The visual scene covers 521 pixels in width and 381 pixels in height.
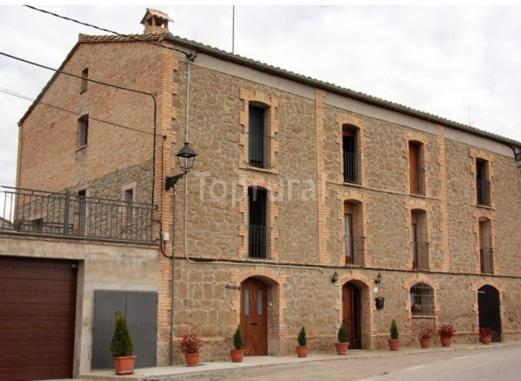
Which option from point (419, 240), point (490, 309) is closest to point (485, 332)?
point (490, 309)

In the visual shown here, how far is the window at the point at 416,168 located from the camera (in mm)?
22828

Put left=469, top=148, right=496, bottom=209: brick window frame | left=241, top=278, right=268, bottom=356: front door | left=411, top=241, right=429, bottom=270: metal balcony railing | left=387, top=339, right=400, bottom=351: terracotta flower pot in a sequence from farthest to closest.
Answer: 1. left=469, top=148, right=496, bottom=209: brick window frame
2. left=411, top=241, right=429, bottom=270: metal balcony railing
3. left=387, top=339, right=400, bottom=351: terracotta flower pot
4. left=241, top=278, right=268, bottom=356: front door

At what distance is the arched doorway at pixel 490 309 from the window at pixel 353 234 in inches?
248

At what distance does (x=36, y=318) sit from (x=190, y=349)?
3.39 m

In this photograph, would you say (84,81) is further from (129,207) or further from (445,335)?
(445,335)

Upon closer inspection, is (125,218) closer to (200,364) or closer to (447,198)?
(200,364)

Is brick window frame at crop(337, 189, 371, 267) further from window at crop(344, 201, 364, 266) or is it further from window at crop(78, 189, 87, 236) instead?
window at crop(78, 189, 87, 236)

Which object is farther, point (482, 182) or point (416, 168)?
point (482, 182)

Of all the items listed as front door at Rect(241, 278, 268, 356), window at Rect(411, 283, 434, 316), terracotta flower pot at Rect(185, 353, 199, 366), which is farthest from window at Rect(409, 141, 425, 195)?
terracotta flower pot at Rect(185, 353, 199, 366)

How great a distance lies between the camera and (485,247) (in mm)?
25094

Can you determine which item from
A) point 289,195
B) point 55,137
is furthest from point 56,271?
point 55,137

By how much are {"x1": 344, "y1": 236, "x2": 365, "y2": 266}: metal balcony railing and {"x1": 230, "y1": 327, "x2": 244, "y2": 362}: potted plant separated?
5484 millimetres

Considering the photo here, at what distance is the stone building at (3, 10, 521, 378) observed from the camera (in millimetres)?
16266

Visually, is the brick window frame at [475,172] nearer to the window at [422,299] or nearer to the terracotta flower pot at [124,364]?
the window at [422,299]
